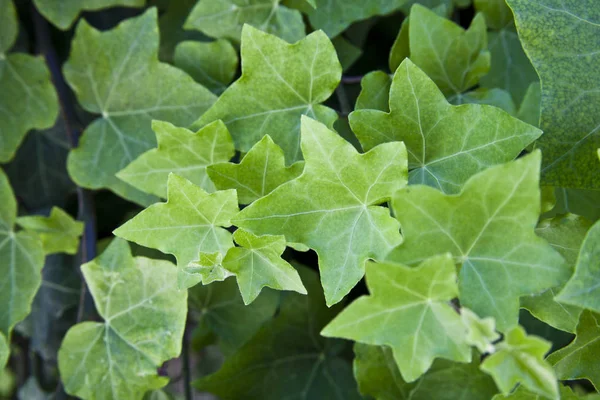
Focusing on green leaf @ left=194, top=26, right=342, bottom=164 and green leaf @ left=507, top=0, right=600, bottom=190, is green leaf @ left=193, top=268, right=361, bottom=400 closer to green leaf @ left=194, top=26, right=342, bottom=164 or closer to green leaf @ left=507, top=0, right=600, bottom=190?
green leaf @ left=194, top=26, right=342, bottom=164

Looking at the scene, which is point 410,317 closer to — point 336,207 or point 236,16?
point 336,207

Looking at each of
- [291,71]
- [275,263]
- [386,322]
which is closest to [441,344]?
[386,322]

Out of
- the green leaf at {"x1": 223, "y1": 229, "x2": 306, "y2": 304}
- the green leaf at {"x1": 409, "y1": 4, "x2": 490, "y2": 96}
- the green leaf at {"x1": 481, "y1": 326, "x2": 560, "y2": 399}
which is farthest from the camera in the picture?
the green leaf at {"x1": 409, "y1": 4, "x2": 490, "y2": 96}

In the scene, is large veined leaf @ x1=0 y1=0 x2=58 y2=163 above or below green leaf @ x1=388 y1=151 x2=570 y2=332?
below

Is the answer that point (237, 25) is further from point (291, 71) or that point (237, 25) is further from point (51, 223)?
point (51, 223)

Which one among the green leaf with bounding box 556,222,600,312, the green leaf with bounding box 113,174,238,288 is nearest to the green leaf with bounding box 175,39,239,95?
the green leaf with bounding box 113,174,238,288

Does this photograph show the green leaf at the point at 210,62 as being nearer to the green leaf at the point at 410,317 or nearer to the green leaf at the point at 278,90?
the green leaf at the point at 278,90
